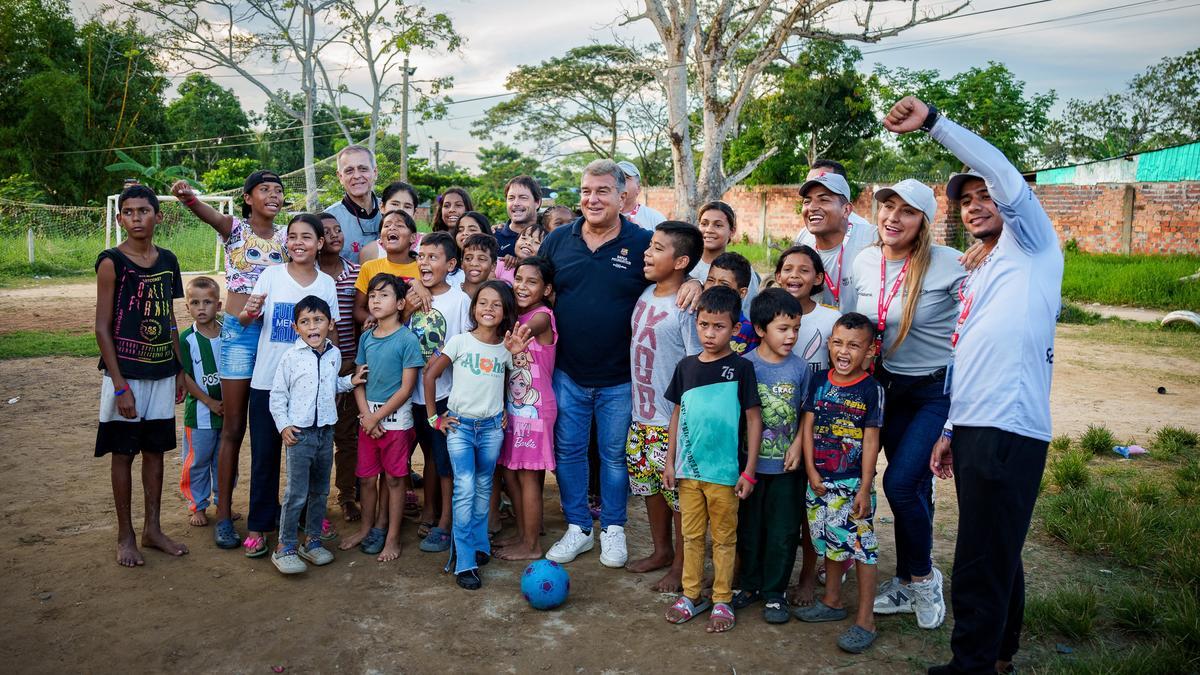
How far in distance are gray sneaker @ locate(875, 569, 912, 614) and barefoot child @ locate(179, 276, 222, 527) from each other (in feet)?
12.7

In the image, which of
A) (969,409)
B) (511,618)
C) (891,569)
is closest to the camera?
(969,409)

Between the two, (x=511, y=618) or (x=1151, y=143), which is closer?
(x=511, y=618)

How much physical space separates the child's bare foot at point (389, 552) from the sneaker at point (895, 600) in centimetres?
257

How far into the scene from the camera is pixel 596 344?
440 centimetres

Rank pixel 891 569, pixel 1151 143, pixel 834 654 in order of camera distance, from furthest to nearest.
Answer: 1. pixel 1151 143
2. pixel 891 569
3. pixel 834 654

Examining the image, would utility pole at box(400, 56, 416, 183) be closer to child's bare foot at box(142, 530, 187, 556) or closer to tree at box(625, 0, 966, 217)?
tree at box(625, 0, 966, 217)

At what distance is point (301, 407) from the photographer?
4.25m

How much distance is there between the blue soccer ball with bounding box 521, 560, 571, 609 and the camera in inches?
153

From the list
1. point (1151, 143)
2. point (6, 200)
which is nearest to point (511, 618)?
point (6, 200)

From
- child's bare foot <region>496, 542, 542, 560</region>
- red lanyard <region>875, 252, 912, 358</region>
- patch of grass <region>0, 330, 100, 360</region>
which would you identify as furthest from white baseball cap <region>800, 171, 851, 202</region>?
patch of grass <region>0, 330, 100, 360</region>

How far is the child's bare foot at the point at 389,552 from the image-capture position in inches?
175

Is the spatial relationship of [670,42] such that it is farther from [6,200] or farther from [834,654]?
[6,200]

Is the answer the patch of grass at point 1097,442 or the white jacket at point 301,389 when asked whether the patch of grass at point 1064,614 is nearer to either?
the patch of grass at point 1097,442

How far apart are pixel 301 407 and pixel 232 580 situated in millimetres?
954
